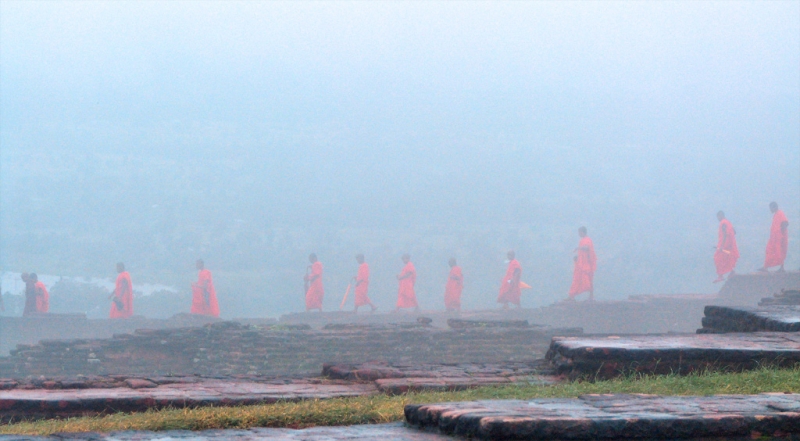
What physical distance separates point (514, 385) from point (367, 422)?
1.19 m

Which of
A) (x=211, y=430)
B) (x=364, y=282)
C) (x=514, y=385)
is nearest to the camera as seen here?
(x=211, y=430)

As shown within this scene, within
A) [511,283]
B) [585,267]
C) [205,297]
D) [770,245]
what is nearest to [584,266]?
[585,267]

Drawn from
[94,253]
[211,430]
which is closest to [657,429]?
[211,430]

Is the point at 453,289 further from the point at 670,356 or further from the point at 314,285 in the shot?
the point at 670,356

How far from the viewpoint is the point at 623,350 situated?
3945 mm

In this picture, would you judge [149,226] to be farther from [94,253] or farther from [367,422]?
[367,422]

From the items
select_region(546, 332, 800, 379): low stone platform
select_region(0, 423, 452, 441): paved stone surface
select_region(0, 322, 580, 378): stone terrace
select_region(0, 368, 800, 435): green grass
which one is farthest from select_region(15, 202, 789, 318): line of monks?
select_region(0, 423, 452, 441): paved stone surface

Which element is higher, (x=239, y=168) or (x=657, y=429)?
(x=239, y=168)

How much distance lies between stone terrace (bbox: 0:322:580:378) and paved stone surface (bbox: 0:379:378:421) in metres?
4.92

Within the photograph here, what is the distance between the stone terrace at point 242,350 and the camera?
30.5ft

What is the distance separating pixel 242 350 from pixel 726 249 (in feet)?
31.4

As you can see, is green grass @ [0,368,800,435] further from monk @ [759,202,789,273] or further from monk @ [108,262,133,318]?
monk @ [759,202,789,273]

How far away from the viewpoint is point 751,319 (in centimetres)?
490

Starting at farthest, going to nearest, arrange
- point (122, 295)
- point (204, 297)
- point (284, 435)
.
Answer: point (204, 297), point (122, 295), point (284, 435)
